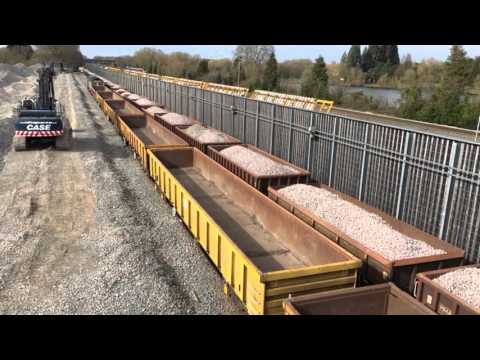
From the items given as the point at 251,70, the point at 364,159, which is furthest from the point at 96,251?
the point at 251,70

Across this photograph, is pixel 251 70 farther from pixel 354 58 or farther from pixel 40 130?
pixel 40 130

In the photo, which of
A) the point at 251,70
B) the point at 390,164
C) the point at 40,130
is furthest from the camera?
the point at 251,70

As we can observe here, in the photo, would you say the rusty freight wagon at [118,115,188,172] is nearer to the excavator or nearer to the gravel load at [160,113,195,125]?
the gravel load at [160,113,195,125]

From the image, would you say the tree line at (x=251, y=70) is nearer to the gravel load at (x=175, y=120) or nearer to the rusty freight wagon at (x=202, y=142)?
the gravel load at (x=175, y=120)

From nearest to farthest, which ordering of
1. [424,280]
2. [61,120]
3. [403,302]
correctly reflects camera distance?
1. [403,302]
2. [424,280]
3. [61,120]

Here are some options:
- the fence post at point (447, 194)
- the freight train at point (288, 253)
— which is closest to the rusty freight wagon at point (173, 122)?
the freight train at point (288, 253)

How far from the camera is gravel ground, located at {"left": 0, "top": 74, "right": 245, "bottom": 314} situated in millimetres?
7762

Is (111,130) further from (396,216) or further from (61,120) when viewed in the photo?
(396,216)

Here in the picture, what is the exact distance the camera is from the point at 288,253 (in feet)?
28.5

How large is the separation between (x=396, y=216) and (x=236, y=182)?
4316 millimetres

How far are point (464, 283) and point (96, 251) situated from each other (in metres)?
7.67

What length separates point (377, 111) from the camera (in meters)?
45.4

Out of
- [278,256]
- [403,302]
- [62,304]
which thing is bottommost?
[62,304]

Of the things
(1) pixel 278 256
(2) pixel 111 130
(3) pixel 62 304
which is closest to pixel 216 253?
(1) pixel 278 256
